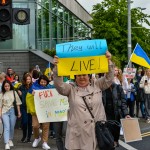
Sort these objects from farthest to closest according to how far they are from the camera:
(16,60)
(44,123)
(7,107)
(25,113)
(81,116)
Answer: (16,60) → (25,113) → (7,107) → (44,123) → (81,116)

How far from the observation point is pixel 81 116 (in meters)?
6.33

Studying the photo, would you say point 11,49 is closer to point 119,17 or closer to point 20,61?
point 20,61

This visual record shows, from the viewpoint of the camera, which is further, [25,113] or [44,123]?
[25,113]

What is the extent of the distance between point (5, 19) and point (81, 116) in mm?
4308

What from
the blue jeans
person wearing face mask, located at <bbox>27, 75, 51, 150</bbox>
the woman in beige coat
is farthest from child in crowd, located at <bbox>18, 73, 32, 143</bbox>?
the woman in beige coat

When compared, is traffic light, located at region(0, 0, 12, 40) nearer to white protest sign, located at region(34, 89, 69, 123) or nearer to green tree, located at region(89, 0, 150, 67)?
white protest sign, located at region(34, 89, 69, 123)

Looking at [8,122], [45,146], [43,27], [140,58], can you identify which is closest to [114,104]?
[45,146]

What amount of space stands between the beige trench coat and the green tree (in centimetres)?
3574

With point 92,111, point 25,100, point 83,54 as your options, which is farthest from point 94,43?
point 25,100

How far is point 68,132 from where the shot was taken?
20.9 feet

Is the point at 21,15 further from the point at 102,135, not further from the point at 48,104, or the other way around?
the point at 102,135

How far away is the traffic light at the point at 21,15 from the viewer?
33.4ft

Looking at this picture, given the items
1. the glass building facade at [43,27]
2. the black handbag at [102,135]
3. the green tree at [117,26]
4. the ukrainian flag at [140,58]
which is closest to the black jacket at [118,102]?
the black handbag at [102,135]

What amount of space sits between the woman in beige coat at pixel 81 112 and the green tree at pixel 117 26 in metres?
35.7
